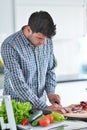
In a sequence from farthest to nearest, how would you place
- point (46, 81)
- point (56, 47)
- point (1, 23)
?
point (56, 47)
point (1, 23)
point (46, 81)

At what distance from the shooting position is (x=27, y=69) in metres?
2.04

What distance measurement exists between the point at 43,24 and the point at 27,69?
1.07ft

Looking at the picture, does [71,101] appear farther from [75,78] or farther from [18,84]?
[18,84]

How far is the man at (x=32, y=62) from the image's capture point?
1.87 meters

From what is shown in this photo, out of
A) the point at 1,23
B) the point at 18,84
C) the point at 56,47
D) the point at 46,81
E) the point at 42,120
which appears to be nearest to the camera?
the point at 42,120

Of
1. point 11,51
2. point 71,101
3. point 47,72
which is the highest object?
point 11,51

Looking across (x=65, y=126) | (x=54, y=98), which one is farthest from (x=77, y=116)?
(x=54, y=98)

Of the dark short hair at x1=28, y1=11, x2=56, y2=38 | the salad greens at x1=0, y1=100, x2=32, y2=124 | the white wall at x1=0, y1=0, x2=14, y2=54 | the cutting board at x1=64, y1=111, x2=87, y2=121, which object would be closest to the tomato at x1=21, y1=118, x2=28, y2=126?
the salad greens at x1=0, y1=100, x2=32, y2=124

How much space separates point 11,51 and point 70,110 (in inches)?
18.1

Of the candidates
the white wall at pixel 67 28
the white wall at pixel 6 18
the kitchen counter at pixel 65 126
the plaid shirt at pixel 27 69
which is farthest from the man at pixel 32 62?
the white wall at pixel 67 28

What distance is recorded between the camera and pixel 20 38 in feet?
6.78

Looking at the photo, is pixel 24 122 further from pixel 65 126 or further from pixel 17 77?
pixel 17 77

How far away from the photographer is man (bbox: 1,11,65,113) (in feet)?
6.15

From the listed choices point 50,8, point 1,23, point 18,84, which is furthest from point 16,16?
point 18,84
